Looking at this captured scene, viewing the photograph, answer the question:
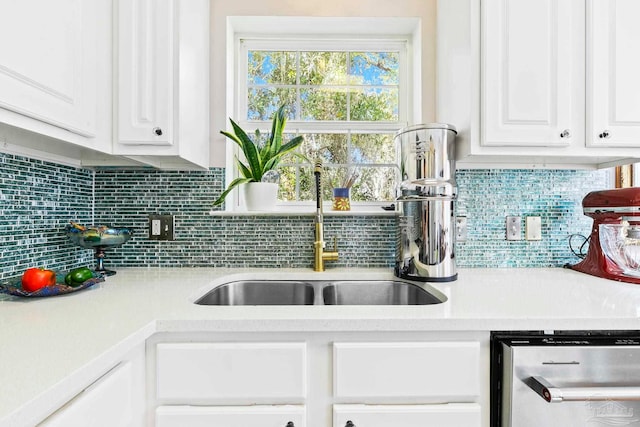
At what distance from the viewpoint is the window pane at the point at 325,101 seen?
74.8 inches

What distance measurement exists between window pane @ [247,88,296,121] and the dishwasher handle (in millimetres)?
1591

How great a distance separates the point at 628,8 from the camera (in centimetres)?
133

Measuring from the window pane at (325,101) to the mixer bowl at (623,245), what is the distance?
1.33 metres

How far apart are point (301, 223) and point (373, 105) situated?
794 millimetres

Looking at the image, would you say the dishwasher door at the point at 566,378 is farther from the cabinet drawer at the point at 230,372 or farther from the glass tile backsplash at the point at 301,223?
the glass tile backsplash at the point at 301,223

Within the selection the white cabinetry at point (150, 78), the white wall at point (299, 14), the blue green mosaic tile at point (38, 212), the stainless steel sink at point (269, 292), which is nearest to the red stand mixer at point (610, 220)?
the white wall at point (299, 14)

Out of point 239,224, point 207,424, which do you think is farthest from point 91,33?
point 207,424

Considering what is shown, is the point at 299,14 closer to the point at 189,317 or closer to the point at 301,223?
the point at 301,223

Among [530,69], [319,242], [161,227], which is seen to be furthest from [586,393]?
[161,227]

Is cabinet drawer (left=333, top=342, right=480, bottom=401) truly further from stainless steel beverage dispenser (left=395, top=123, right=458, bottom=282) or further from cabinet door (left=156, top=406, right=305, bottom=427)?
stainless steel beverage dispenser (left=395, top=123, right=458, bottom=282)

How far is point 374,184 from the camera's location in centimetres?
188

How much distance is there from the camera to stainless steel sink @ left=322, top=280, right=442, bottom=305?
1.47 metres

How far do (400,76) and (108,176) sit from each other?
1.58 m

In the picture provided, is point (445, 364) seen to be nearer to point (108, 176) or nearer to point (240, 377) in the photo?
point (240, 377)
